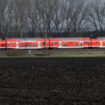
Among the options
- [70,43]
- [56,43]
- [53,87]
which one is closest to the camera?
[53,87]

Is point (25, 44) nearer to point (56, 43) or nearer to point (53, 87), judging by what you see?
point (56, 43)

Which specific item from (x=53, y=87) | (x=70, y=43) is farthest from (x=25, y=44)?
(x=53, y=87)

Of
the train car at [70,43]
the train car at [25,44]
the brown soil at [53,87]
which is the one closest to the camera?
the brown soil at [53,87]

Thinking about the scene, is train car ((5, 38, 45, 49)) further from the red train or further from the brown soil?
the brown soil

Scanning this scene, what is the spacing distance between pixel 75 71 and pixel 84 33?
222 feet

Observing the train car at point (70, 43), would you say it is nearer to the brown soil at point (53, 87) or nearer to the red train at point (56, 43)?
the red train at point (56, 43)

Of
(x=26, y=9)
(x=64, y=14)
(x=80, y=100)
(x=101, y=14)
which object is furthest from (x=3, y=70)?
(x=101, y=14)

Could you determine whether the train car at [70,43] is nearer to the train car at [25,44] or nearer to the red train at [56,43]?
the red train at [56,43]

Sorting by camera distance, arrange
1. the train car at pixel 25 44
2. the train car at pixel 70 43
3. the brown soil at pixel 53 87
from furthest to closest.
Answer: the train car at pixel 70 43 → the train car at pixel 25 44 → the brown soil at pixel 53 87

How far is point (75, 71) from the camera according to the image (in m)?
17.5

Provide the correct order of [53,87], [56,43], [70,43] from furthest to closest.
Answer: [70,43] < [56,43] < [53,87]

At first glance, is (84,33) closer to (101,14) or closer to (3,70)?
(101,14)

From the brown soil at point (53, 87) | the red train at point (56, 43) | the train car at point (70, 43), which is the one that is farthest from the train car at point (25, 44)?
the brown soil at point (53, 87)

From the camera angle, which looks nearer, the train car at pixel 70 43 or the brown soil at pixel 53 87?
the brown soil at pixel 53 87
